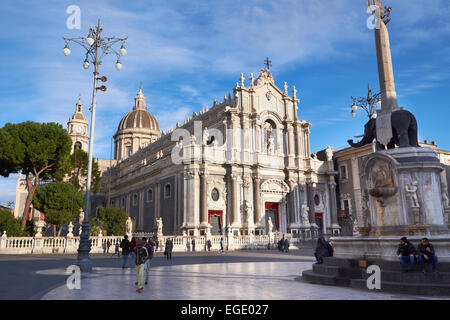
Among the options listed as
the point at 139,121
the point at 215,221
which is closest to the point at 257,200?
the point at 215,221

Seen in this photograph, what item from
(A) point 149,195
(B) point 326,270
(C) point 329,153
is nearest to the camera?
(B) point 326,270

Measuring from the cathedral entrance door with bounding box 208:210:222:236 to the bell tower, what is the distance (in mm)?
37877

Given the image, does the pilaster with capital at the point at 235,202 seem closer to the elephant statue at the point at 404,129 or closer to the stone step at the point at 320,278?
the stone step at the point at 320,278

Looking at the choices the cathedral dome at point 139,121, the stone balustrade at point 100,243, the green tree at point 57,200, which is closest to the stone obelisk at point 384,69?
the stone balustrade at point 100,243

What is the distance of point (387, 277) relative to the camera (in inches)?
326

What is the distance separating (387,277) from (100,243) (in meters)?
22.0

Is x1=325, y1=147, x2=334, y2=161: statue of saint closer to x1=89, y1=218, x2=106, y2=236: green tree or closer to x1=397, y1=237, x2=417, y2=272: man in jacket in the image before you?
x1=89, y1=218, x2=106, y2=236: green tree

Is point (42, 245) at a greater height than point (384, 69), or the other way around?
point (384, 69)

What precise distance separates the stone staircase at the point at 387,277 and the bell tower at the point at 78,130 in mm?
58681

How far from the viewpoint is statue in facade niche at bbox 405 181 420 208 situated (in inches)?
366

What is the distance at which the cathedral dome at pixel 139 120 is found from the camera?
6794cm

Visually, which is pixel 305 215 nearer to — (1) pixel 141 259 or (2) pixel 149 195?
(2) pixel 149 195
